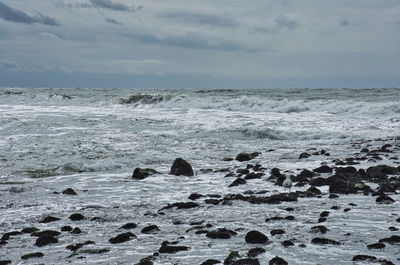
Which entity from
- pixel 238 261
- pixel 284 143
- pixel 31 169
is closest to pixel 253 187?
pixel 238 261

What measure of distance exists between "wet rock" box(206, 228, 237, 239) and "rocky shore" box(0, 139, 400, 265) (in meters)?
0.01

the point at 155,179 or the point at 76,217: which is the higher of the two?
the point at 76,217

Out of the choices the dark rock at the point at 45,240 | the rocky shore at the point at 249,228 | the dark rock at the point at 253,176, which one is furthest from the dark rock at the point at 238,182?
the dark rock at the point at 45,240

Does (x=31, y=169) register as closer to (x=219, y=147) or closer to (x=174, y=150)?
(x=174, y=150)

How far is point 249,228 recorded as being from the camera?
15.6ft

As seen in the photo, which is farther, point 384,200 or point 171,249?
point 384,200

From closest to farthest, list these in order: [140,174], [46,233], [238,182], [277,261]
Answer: [277,261]
[46,233]
[238,182]
[140,174]

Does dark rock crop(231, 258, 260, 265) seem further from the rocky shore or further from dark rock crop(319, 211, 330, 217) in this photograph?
dark rock crop(319, 211, 330, 217)

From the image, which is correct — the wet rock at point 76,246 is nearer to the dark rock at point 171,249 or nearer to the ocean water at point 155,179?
the ocean water at point 155,179

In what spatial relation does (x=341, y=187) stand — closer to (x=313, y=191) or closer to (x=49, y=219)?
(x=313, y=191)

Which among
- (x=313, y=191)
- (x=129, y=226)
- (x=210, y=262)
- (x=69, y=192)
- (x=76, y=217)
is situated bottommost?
(x=69, y=192)

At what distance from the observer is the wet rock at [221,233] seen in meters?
4.35

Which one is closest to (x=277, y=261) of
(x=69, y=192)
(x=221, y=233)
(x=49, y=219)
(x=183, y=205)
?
(x=221, y=233)

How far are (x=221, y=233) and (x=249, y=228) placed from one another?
1.69ft
